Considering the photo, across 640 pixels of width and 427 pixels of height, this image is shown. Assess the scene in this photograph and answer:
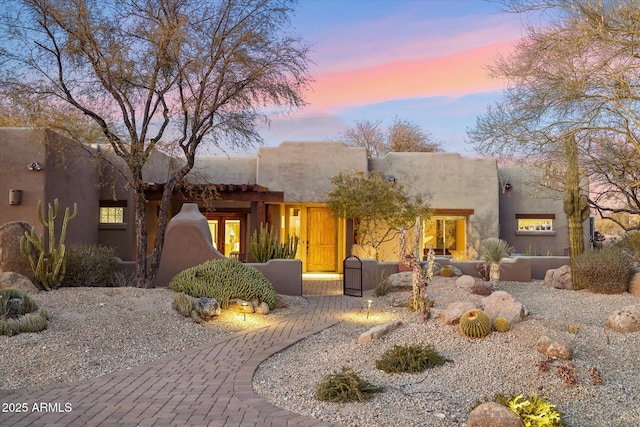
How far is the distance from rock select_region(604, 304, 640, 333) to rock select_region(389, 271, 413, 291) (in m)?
5.35

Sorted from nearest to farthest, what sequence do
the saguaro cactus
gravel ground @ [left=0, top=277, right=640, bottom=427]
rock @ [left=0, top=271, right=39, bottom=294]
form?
gravel ground @ [left=0, top=277, right=640, bottom=427]
rock @ [left=0, top=271, right=39, bottom=294]
the saguaro cactus

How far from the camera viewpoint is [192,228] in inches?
519

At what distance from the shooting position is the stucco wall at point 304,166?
18.9 meters

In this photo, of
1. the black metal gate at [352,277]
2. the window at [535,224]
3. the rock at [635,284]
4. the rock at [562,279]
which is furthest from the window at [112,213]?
the rock at [635,284]

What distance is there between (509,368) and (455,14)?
8.03 meters

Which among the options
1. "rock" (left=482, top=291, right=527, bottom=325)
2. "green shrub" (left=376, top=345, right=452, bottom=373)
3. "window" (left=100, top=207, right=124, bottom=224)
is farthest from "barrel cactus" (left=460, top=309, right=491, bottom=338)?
"window" (left=100, top=207, right=124, bottom=224)

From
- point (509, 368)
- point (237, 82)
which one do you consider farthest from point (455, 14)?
point (509, 368)

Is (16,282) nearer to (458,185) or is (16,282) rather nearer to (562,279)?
(562,279)

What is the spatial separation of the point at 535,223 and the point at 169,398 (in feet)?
59.8

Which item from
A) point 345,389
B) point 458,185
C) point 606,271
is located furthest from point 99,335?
point 458,185

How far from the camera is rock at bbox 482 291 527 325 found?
7973mm

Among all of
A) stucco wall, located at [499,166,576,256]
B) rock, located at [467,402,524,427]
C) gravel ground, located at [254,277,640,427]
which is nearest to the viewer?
rock, located at [467,402,524,427]

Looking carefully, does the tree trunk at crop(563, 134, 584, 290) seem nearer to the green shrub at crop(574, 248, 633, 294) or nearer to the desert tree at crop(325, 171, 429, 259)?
the green shrub at crop(574, 248, 633, 294)

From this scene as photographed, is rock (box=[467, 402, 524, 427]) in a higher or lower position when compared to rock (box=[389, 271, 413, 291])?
lower
